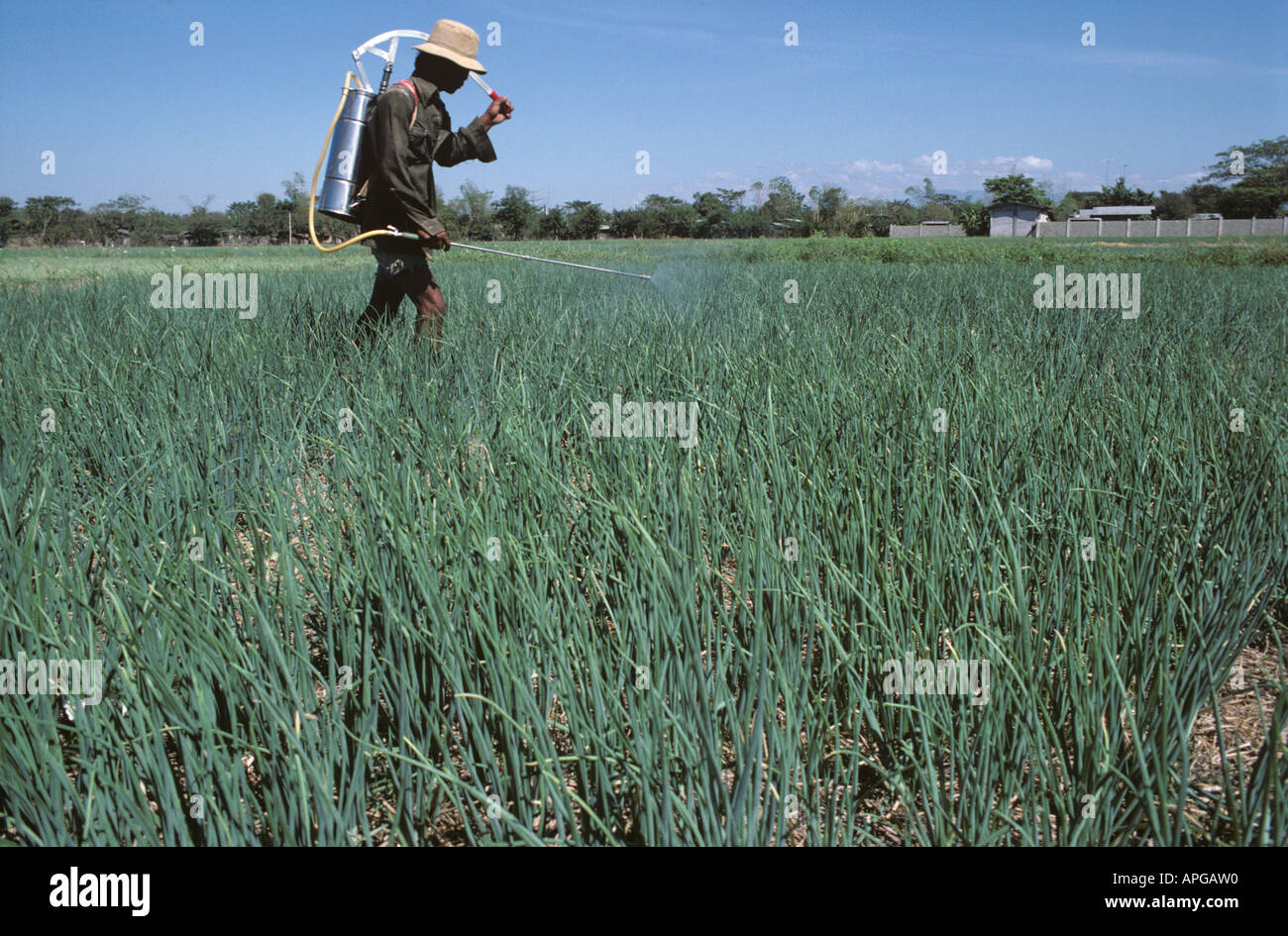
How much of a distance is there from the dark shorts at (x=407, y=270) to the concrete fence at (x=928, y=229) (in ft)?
140

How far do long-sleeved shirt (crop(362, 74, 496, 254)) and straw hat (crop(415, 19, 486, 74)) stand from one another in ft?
0.53

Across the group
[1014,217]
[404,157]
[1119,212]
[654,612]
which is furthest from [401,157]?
[1119,212]

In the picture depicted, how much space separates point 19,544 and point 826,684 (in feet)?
5.09

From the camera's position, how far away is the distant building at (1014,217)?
2010 inches

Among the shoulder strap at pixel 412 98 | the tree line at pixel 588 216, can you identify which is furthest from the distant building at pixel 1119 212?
the shoulder strap at pixel 412 98

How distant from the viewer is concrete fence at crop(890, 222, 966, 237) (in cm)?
4406

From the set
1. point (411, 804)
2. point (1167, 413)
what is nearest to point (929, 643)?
point (411, 804)

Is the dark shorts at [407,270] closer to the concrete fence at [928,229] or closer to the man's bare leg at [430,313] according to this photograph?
the man's bare leg at [430,313]

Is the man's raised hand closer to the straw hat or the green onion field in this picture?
the straw hat

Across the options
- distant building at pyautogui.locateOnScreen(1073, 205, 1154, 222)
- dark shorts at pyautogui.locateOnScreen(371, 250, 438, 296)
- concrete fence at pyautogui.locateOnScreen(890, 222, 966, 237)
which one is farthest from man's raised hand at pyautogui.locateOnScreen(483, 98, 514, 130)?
distant building at pyautogui.locateOnScreen(1073, 205, 1154, 222)

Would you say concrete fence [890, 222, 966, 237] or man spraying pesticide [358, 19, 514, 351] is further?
concrete fence [890, 222, 966, 237]

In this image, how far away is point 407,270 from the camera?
399 cm

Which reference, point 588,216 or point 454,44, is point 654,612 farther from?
point 588,216

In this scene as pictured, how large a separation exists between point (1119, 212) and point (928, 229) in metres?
22.2
